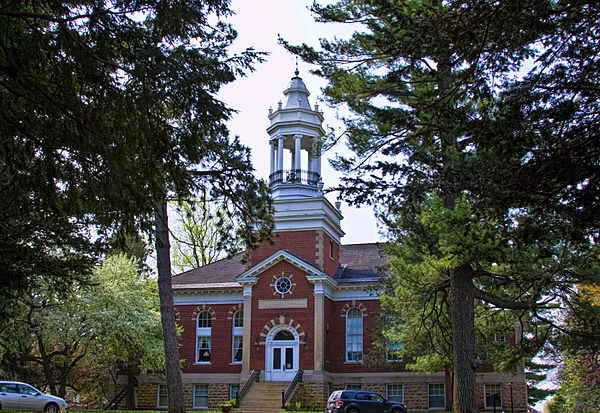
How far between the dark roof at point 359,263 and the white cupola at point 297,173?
4.42ft

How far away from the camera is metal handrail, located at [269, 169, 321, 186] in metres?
35.1

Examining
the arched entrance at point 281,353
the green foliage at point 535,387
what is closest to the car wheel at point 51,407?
the arched entrance at point 281,353

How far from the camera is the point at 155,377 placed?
34.7 metres

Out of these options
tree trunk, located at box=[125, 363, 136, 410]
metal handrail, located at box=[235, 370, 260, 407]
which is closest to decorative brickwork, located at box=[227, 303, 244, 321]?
metal handrail, located at box=[235, 370, 260, 407]

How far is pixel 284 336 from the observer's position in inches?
1275

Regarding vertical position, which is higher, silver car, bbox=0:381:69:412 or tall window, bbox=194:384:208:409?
silver car, bbox=0:381:69:412

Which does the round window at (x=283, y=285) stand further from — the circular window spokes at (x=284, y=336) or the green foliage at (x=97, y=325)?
the green foliage at (x=97, y=325)

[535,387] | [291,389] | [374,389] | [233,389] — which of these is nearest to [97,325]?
[233,389]

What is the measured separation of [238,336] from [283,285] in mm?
4094

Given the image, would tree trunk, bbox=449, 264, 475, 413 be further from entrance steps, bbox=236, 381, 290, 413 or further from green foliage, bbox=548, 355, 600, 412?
entrance steps, bbox=236, 381, 290, 413

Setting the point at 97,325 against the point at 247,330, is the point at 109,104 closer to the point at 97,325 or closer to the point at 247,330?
the point at 97,325

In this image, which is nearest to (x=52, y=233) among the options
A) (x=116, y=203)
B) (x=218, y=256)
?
(x=116, y=203)

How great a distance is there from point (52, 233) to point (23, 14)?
6760mm

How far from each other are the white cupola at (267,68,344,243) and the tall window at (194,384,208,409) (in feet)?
29.5
